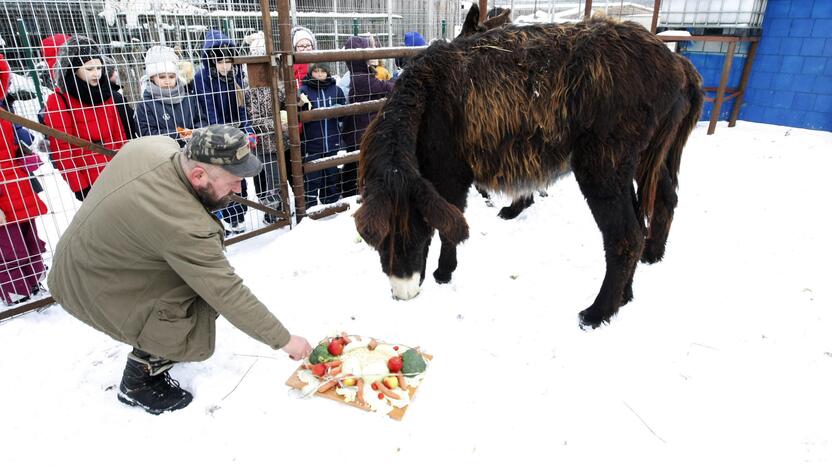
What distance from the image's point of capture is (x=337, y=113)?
479 cm

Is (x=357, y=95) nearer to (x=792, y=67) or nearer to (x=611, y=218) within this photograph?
(x=611, y=218)

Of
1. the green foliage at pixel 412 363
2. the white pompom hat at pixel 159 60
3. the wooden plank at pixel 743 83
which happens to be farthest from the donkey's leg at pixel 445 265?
the wooden plank at pixel 743 83

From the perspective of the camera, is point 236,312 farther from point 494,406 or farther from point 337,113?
point 337,113

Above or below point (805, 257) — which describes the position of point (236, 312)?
above

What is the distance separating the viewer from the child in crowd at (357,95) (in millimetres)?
5277

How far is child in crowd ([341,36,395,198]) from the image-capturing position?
5.28 meters

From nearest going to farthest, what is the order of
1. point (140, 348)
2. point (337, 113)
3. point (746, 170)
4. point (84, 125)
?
point (140, 348), point (84, 125), point (337, 113), point (746, 170)

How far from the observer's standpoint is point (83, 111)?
3.54 metres

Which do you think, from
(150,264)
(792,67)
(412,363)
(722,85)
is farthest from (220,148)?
(792,67)

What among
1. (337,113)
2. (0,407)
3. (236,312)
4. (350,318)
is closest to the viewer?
(236,312)

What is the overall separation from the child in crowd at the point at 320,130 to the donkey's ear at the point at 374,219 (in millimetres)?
2617

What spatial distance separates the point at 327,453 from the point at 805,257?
4.67 metres

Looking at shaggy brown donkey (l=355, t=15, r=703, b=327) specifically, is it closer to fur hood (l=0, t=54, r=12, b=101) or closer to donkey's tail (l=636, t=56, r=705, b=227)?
donkey's tail (l=636, t=56, r=705, b=227)

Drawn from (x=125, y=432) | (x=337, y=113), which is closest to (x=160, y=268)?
(x=125, y=432)
